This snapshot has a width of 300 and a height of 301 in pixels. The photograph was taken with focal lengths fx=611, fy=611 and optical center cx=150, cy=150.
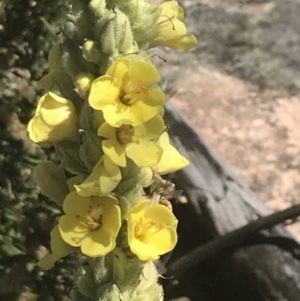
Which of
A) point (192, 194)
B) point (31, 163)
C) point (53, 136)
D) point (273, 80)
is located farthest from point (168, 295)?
point (53, 136)

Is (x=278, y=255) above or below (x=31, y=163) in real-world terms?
below

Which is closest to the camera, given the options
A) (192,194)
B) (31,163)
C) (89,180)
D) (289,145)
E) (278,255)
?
(89,180)

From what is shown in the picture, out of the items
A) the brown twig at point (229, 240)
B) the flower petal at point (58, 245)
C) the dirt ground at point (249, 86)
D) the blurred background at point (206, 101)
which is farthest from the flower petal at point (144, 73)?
the dirt ground at point (249, 86)

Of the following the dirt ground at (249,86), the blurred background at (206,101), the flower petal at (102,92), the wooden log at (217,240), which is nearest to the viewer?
the flower petal at (102,92)

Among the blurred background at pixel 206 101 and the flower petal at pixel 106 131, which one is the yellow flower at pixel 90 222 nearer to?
the flower petal at pixel 106 131

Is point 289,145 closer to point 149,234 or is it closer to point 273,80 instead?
point 273,80

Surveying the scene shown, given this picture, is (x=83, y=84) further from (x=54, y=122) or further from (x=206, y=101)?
(x=206, y=101)
